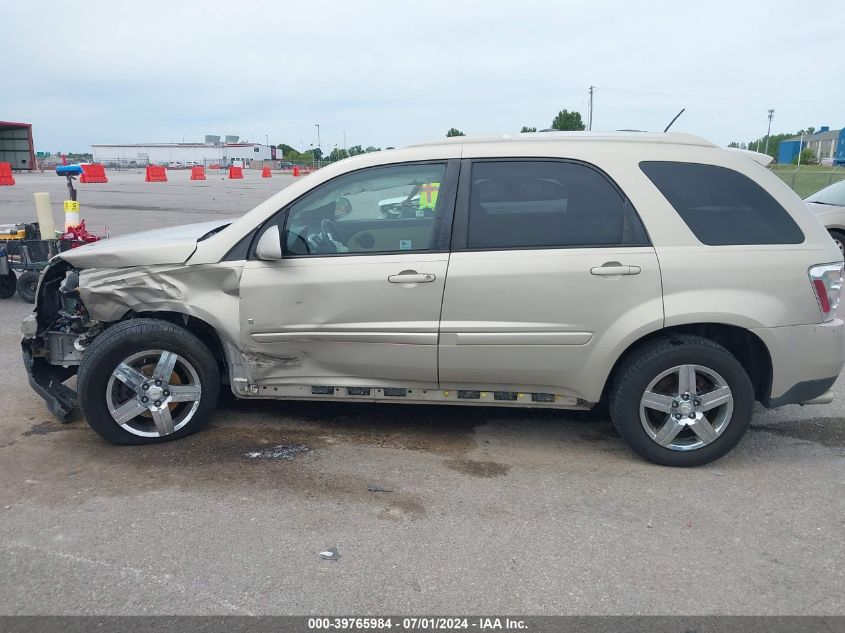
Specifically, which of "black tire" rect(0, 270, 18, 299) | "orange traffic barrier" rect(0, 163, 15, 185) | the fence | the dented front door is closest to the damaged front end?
the dented front door

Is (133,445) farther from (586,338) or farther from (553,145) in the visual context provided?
(553,145)

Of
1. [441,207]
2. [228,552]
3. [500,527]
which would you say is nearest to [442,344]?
[441,207]

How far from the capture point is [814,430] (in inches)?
183

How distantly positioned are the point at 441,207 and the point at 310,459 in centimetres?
165

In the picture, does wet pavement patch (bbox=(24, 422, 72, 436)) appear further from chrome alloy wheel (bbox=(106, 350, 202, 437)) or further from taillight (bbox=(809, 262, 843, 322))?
taillight (bbox=(809, 262, 843, 322))

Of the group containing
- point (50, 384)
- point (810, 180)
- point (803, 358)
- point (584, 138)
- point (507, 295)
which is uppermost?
point (810, 180)

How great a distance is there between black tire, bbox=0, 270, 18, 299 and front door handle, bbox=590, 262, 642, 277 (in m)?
7.36

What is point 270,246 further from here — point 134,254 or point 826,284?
point 826,284

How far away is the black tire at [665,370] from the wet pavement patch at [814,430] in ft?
2.76

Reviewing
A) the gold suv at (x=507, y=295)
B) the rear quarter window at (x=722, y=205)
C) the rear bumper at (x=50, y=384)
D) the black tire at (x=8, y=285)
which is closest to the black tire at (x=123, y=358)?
the gold suv at (x=507, y=295)

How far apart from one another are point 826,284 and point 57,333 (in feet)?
15.0

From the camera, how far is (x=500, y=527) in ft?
11.1

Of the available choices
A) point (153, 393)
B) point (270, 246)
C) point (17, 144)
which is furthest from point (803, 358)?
point (17, 144)

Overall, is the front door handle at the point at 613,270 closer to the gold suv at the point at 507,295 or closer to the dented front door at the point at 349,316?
the gold suv at the point at 507,295
